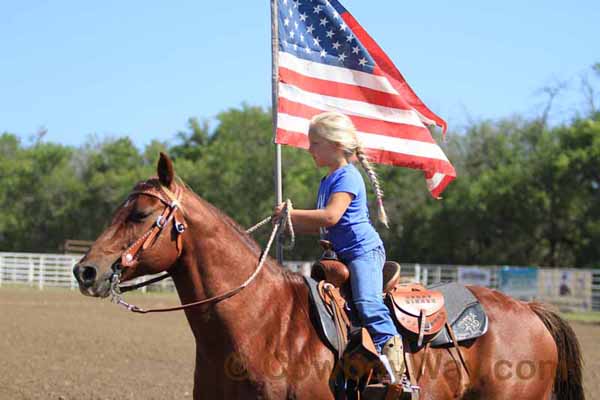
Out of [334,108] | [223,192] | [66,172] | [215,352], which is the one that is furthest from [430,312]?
[66,172]

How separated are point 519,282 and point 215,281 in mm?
25153

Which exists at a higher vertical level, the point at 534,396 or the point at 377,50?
the point at 377,50

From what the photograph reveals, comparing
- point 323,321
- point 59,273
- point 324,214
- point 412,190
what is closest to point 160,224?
point 324,214

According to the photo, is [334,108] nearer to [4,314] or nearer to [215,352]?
[215,352]

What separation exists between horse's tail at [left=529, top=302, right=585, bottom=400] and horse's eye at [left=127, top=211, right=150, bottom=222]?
129 inches

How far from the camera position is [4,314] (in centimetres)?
1745

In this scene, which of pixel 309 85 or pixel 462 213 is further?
pixel 462 213

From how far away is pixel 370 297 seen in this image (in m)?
4.60

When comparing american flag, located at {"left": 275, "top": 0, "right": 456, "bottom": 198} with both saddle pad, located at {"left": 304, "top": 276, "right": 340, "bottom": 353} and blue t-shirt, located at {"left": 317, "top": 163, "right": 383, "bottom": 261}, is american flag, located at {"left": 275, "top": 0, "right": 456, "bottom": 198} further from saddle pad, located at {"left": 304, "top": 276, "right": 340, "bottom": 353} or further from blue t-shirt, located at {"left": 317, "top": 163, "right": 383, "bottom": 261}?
→ saddle pad, located at {"left": 304, "top": 276, "right": 340, "bottom": 353}

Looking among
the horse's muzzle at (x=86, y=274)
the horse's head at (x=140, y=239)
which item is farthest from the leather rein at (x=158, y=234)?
the horse's muzzle at (x=86, y=274)

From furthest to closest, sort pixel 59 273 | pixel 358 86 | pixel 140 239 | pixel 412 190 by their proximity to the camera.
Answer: pixel 412 190 → pixel 59 273 → pixel 358 86 → pixel 140 239

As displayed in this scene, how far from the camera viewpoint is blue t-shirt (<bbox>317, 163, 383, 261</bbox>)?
181 inches

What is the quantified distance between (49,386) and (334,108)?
508 cm

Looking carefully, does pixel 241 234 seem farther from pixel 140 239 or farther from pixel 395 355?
pixel 395 355
